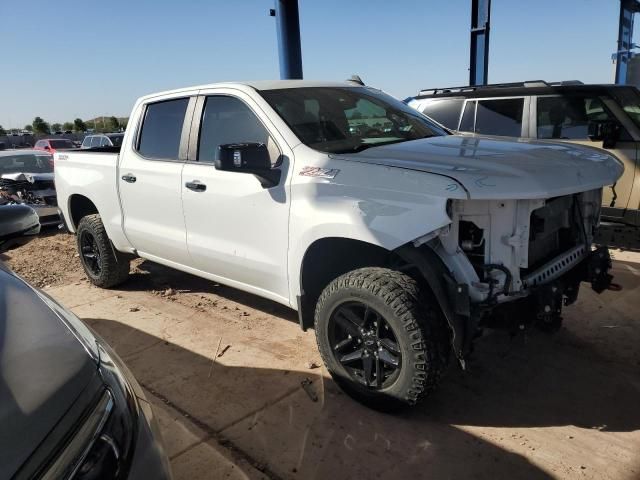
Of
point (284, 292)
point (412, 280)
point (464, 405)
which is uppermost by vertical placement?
point (412, 280)

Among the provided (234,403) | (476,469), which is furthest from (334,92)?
(476,469)

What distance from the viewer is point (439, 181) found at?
251 cm

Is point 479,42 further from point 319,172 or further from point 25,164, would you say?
point 25,164

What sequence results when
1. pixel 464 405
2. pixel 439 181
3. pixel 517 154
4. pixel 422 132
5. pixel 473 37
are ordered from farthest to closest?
1. pixel 473 37
2. pixel 422 132
3. pixel 464 405
4. pixel 517 154
5. pixel 439 181

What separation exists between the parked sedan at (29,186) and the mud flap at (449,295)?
7637mm

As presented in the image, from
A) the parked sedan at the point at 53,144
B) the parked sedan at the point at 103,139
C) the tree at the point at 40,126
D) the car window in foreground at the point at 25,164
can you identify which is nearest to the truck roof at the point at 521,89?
the car window in foreground at the point at 25,164

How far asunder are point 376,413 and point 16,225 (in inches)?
84.3

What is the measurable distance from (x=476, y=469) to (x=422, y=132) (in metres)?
2.33

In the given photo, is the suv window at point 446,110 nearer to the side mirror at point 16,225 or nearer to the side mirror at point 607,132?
the side mirror at point 607,132

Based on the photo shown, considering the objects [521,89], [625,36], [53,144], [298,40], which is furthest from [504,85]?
[53,144]

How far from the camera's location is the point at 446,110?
23.2 feet

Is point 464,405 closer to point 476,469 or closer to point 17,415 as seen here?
point 476,469

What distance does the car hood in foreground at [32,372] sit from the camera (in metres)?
1.22

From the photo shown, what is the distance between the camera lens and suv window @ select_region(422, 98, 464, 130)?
273 inches
